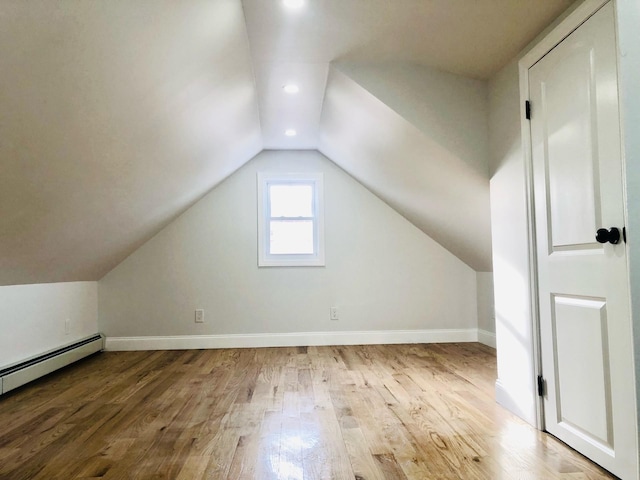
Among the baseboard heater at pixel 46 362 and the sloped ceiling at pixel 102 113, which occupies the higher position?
the sloped ceiling at pixel 102 113

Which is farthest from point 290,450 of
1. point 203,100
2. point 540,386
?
point 203,100

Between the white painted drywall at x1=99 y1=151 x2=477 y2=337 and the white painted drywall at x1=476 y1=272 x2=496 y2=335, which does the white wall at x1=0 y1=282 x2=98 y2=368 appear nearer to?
the white painted drywall at x1=99 y1=151 x2=477 y2=337

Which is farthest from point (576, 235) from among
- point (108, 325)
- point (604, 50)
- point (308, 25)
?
point (108, 325)

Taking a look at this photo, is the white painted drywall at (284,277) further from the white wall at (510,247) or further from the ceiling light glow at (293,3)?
the ceiling light glow at (293,3)

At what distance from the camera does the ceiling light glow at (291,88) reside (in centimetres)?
319

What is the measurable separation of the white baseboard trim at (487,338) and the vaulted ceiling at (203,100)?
1003mm

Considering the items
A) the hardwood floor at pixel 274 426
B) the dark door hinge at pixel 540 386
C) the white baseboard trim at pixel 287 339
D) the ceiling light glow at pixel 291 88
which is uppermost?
the ceiling light glow at pixel 291 88

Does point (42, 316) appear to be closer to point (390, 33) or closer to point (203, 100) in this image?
point (203, 100)

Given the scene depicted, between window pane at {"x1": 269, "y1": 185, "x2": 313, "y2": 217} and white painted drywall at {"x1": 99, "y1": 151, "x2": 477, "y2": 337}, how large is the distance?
0.66ft

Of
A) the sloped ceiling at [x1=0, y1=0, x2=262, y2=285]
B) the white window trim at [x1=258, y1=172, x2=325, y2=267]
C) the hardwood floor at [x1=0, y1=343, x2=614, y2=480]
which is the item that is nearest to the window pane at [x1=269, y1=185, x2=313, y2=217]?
the white window trim at [x1=258, y1=172, x2=325, y2=267]

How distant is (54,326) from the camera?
3.72 metres

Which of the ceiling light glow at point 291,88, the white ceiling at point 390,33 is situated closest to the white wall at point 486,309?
the white ceiling at point 390,33

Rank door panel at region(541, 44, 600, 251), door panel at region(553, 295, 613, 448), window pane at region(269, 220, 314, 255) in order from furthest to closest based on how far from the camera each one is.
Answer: window pane at region(269, 220, 314, 255) → door panel at region(541, 44, 600, 251) → door panel at region(553, 295, 613, 448)

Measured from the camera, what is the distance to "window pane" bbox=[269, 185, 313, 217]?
4.77 meters
